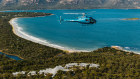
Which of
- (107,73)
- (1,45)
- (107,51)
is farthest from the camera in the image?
(1,45)

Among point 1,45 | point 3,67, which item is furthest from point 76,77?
point 1,45

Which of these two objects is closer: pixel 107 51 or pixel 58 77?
pixel 58 77

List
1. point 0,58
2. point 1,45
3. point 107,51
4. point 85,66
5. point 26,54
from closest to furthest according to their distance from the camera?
point 85,66, point 0,58, point 26,54, point 107,51, point 1,45

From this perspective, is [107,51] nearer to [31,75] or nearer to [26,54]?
[26,54]

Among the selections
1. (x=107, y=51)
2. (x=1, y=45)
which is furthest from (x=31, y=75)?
(x=1, y=45)

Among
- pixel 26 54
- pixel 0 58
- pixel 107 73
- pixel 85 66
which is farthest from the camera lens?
pixel 26 54

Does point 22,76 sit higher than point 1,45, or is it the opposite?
point 22,76

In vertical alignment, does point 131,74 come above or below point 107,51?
above

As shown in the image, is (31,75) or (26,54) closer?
(31,75)

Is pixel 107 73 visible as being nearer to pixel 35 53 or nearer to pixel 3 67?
pixel 3 67
